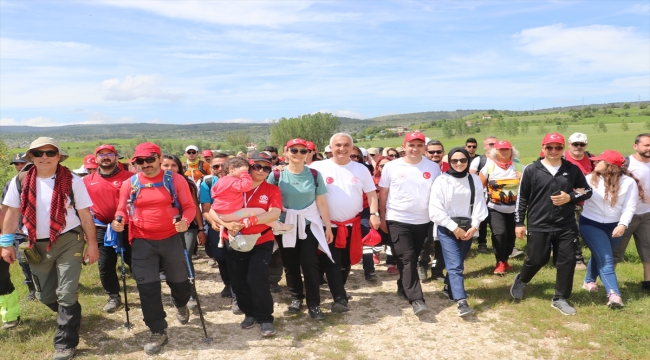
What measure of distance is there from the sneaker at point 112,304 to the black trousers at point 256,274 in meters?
1.90

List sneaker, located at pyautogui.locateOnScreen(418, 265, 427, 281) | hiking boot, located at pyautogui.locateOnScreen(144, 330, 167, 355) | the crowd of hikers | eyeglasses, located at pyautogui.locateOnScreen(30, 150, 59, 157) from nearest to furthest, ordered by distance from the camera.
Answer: eyeglasses, located at pyautogui.locateOnScreen(30, 150, 59, 157) < the crowd of hikers < hiking boot, located at pyautogui.locateOnScreen(144, 330, 167, 355) < sneaker, located at pyautogui.locateOnScreen(418, 265, 427, 281)

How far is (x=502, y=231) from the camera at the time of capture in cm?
665

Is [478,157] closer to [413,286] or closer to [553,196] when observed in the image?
[553,196]

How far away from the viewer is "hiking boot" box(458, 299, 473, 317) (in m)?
5.16

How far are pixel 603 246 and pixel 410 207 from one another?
2.57 metres

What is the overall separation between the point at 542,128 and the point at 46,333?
71448 millimetres

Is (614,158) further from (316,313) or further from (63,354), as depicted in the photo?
(63,354)

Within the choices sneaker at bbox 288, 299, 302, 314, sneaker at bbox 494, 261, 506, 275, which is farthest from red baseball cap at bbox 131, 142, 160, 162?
sneaker at bbox 494, 261, 506, 275

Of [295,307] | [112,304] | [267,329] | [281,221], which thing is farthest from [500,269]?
[112,304]

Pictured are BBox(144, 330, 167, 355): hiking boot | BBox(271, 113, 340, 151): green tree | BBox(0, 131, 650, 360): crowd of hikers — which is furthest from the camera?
BBox(271, 113, 340, 151): green tree

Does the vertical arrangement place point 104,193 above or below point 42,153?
below

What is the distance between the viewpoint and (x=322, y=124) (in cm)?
10750

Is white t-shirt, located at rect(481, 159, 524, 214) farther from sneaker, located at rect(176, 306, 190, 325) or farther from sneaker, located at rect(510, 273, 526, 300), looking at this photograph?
sneaker, located at rect(176, 306, 190, 325)

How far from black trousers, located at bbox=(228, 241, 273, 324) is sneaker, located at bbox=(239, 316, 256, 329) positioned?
0.44ft
